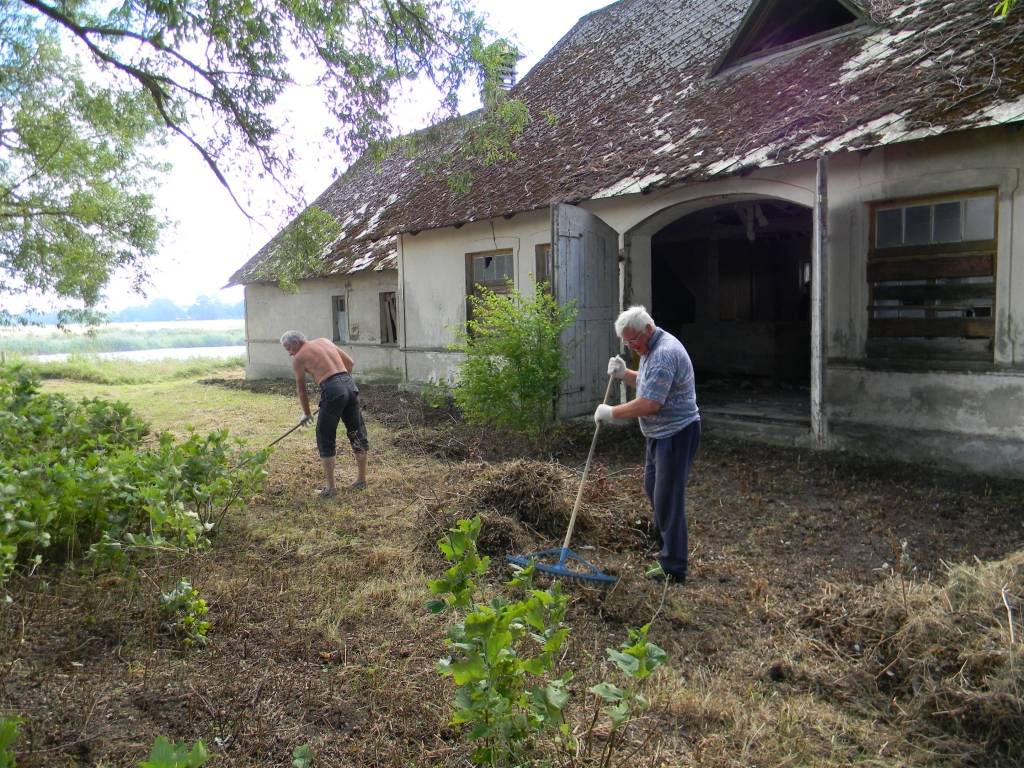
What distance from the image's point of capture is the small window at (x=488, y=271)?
12.6 meters

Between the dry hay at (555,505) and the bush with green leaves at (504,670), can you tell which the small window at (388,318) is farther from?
the bush with green leaves at (504,670)

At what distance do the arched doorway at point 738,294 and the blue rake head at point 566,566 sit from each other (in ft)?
27.0

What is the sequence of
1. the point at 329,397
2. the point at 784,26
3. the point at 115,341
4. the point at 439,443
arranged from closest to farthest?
the point at 329,397
the point at 439,443
the point at 784,26
the point at 115,341

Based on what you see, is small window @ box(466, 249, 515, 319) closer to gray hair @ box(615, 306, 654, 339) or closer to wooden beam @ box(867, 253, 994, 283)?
wooden beam @ box(867, 253, 994, 283)

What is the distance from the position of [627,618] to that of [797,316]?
11690mm

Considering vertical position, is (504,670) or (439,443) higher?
(504,670)

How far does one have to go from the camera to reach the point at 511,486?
5.92 m

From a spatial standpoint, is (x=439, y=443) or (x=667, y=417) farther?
(x=439, y=443)

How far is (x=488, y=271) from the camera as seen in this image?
13.1 metres

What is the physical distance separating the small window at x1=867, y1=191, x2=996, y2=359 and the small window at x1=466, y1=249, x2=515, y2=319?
240 inches

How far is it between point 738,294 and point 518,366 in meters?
7.84

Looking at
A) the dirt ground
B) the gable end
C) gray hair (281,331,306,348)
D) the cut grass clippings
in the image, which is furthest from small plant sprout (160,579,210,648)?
the cut grass clippings

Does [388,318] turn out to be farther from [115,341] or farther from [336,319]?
[115,341]

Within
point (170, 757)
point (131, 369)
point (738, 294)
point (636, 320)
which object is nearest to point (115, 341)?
point (131, 369)
